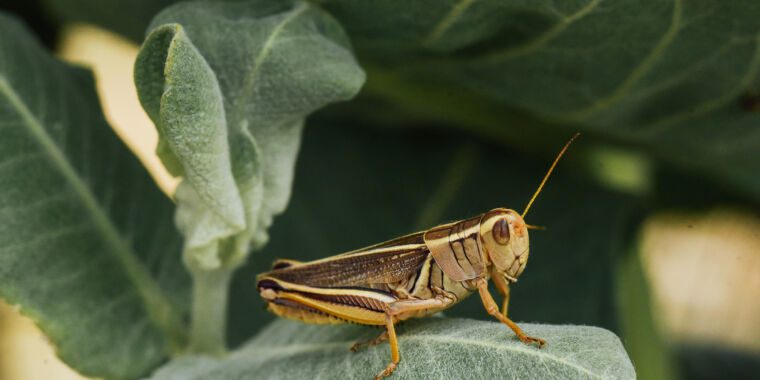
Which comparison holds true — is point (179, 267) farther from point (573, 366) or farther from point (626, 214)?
point (626, 214)

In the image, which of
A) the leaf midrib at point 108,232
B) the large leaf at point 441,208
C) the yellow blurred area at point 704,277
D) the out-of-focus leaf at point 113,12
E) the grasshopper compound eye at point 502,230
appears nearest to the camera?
the grasshopper compound eye at point 502,230

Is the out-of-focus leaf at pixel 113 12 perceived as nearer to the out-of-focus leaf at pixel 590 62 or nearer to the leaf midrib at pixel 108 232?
the leaf midrib at pixel 108 232

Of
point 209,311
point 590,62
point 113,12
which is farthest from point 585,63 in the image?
point 113,12

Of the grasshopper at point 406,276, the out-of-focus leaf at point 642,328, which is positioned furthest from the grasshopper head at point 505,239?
the out-of-focus leaf at point 642,328

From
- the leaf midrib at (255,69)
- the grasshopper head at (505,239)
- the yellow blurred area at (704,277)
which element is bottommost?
the yellow blurred area at (704,277)

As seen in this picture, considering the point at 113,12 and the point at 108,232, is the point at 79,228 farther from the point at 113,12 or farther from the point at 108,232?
the point at 113,12

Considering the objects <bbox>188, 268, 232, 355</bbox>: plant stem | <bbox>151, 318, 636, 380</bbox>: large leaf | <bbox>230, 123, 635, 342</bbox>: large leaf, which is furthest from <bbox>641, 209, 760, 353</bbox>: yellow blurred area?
<bbox>188, 268, 232, 355</bbox>: plant stem

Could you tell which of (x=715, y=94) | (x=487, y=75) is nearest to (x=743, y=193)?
(x=715, y=94)

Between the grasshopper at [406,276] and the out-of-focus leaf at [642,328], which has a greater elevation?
the grasshopper at [406,276]
